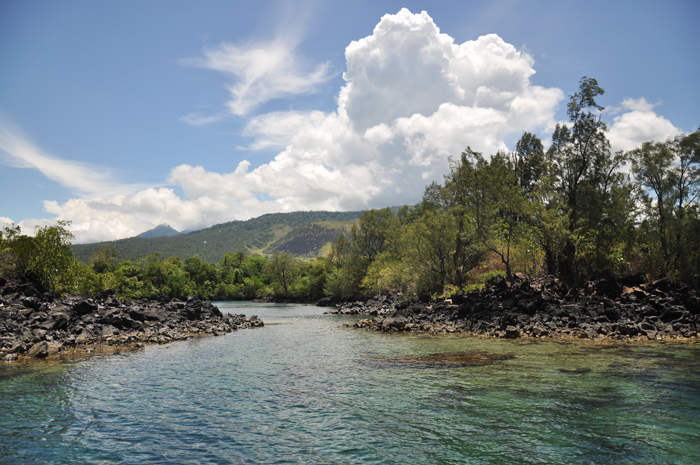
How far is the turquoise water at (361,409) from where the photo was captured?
35.4 feet

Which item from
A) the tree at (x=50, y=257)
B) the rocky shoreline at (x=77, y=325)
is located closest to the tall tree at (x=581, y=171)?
the rocky shoreline at (x=77, y=325)

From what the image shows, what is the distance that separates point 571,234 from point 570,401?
3304cm

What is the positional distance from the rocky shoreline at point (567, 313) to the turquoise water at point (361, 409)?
194 inches

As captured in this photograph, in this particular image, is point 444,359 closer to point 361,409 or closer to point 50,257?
point 361,409

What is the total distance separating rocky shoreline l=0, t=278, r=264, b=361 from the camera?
2562cm

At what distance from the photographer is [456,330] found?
1479 inches

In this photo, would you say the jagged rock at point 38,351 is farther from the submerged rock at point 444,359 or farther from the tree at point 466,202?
the tree at point 466,202

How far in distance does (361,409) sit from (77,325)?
89.2 ft

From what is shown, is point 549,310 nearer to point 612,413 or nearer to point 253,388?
point 612,413

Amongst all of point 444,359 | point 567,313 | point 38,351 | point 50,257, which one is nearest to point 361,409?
point 444,359

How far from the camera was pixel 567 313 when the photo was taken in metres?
34.6

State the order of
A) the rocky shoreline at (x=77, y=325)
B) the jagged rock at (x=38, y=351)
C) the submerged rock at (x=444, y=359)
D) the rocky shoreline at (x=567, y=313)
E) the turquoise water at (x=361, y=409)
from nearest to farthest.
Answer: the turquoise water at (x=361, y=409) → the submerged rock at (x=444, y=359) → the jagged rock at (x=38, y=351) → the rocky shoreline at (x=77, y=325) → the rocky shoreline at (x=567, y=313)

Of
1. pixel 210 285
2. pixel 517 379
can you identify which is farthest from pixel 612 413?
pixel 210 285

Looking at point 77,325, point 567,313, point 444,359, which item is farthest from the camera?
point 567,313
